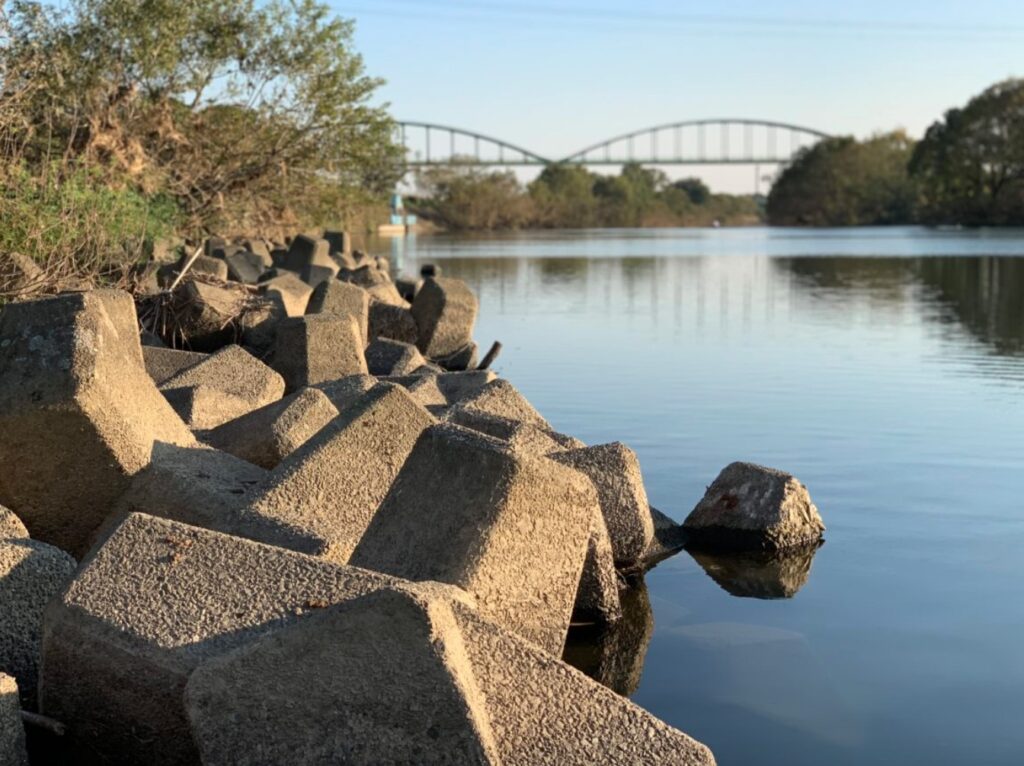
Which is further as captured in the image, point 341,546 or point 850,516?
point 850,516

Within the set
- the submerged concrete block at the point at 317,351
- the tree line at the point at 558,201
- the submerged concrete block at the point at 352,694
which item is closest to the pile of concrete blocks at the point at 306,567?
the submerged concrete block at the point at 352,694

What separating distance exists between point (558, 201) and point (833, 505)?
5679 inches

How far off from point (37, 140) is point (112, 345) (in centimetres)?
1318

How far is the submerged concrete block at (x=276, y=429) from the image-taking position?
598 cm

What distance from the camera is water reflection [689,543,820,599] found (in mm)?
6590

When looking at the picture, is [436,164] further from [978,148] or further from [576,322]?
[576,322]

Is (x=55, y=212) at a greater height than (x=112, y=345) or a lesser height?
greater

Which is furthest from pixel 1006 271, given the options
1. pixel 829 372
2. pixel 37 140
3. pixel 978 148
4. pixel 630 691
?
pixel 978 148

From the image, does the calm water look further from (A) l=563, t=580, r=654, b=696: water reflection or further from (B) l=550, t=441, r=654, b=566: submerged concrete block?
(B) l=550, t=441, r=654, b=566: submerged concrete block

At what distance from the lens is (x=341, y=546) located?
4.74 meters

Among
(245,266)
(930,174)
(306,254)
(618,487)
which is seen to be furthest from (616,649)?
(930,174)

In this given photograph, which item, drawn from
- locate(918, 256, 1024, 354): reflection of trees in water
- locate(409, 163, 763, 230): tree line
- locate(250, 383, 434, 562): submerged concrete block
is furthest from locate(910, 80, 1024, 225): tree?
locate(250, 383, 434, 562): submerged concrete block

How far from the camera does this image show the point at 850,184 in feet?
408

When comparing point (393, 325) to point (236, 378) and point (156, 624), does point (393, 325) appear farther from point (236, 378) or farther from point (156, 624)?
point (156, 624)
